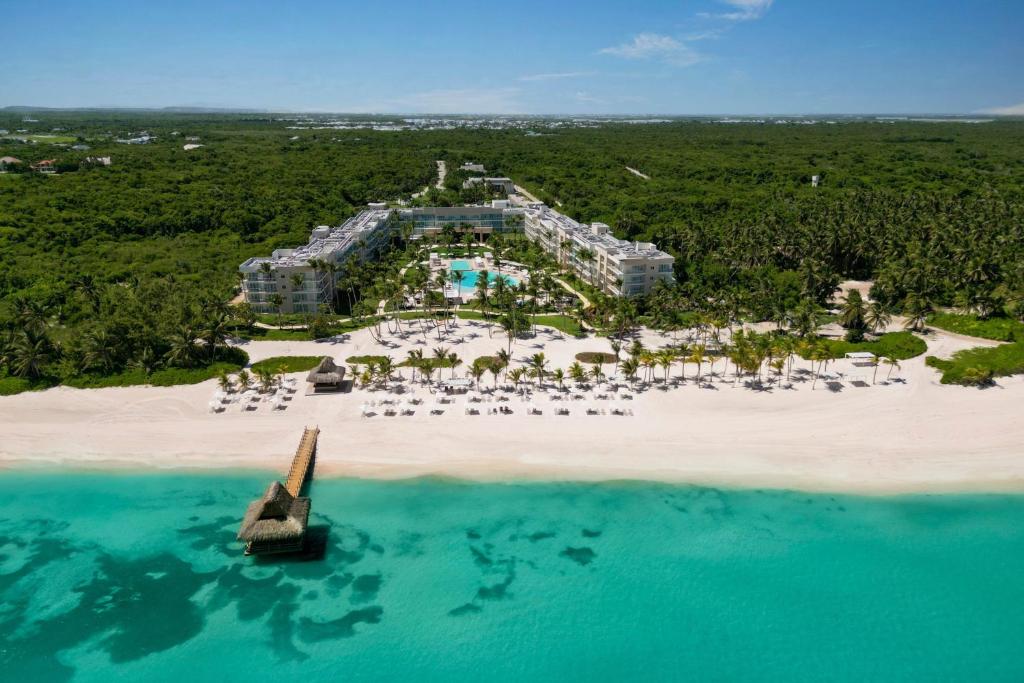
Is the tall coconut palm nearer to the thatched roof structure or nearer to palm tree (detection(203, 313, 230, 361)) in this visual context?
the thatched roof structure

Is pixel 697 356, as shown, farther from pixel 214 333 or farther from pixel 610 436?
pixel 214 333

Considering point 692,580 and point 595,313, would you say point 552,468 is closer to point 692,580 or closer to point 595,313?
point 692,580

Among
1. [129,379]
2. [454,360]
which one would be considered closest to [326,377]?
[454,360]

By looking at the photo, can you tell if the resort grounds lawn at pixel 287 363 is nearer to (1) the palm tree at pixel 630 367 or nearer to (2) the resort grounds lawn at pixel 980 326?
(1) the palm tree at pixel 630 367

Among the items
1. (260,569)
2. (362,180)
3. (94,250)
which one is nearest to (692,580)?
(260,569)

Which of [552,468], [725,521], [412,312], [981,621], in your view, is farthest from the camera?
[412,312]

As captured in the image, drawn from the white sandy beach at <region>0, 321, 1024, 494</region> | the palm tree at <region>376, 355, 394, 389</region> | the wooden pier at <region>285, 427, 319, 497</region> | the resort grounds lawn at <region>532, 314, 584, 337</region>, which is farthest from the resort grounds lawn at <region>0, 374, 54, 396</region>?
the resort grounds lawn at <region>532, 314, 584, 337</region>

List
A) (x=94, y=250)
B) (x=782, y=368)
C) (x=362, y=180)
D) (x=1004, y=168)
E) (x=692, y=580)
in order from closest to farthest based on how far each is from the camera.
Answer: (x=692, y=580), (x=782, y=368), (x=94, y=250), (x=362, y=180), (x=1004, y=168)
